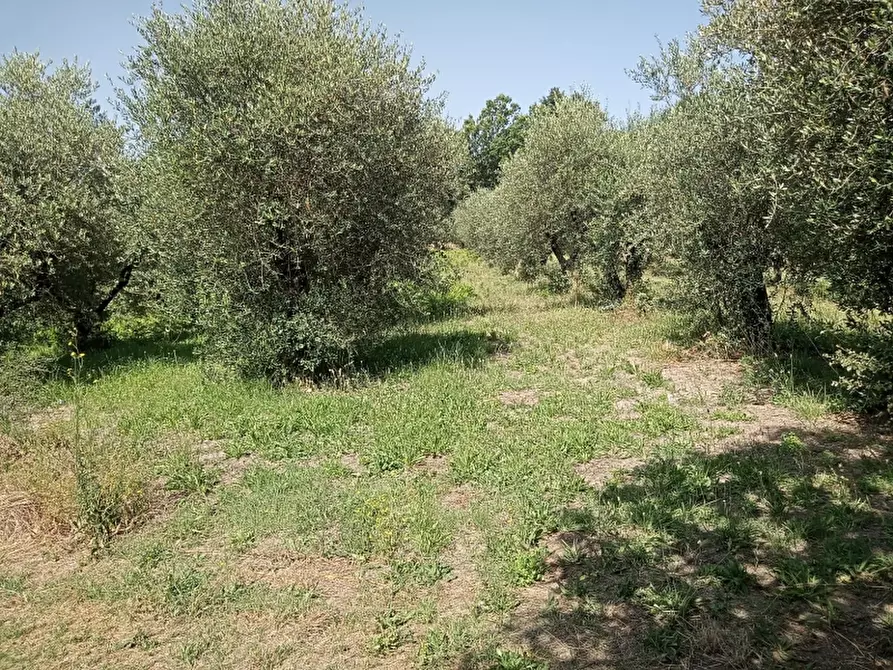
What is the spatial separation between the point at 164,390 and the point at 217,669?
8.35 meters

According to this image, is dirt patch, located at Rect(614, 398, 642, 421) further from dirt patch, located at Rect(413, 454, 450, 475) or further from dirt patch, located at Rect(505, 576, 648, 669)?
dirt patch, located at Rect(505, 576, 648, 669)

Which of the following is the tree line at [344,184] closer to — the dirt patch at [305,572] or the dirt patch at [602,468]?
the dirt patch at [602,468]

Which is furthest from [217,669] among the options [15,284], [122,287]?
[122,287]

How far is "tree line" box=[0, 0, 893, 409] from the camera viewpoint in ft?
23.9

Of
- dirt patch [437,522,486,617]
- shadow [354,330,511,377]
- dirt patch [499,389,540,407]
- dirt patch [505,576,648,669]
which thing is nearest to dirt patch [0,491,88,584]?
dirt patch [437,522,486,617]

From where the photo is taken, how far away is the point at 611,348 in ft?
42.7

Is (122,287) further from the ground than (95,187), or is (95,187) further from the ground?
(95,187)

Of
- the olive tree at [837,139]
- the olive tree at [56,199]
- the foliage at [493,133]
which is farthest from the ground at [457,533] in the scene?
the foliage at [493,133]

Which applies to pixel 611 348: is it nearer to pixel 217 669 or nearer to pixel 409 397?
pixel 409 397

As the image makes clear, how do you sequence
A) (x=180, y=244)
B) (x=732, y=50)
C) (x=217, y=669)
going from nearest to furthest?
(x=217, y=669), (x=732, y=50), (x=180, y=244)

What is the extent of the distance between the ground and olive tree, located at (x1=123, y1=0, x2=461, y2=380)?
2.08m

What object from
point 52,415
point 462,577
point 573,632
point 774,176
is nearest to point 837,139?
point 774,176

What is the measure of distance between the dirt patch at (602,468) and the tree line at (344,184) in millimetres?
3199

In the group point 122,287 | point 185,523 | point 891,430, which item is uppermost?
point 122,287
